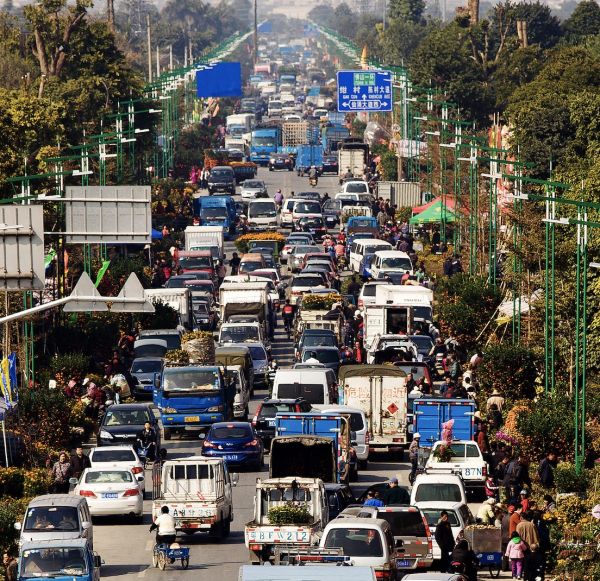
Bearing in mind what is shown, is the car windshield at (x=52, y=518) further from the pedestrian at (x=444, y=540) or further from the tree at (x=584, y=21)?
the tree at (x=584, y=21)

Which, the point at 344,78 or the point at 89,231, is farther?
the point at 344,78

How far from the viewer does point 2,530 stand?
3647 cm

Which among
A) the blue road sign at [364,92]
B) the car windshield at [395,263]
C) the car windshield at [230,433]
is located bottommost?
the car windshield at [395,263]

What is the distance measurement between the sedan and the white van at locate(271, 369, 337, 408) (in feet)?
191

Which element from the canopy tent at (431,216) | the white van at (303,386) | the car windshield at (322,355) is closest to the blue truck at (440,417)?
the white van at (303,386)

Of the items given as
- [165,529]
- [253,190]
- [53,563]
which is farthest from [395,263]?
[53,563]

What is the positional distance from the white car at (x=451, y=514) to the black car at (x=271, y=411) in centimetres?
1179

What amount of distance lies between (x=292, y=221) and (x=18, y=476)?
57257 mm

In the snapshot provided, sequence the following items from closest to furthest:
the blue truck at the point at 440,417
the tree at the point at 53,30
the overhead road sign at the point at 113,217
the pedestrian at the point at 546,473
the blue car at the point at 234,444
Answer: the pedestrian at the point at 546,473
the blue car at the point at 234,444
the blue truck at the point at 440,417
the overhead road sign at the point at 113,217
the tree at the point at 53,30

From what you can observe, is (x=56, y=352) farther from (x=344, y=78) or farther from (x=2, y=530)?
(x=344, y=78)

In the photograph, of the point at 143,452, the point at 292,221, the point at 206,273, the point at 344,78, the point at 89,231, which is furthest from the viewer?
the point at 344,78

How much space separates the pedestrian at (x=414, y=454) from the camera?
45344 mm

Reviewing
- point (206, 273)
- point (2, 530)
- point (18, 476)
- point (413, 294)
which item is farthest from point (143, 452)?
point (206, 273)

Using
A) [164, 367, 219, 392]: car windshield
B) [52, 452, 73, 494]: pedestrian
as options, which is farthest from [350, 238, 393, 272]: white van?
[52, 452, 73, 494]: pedestrian
